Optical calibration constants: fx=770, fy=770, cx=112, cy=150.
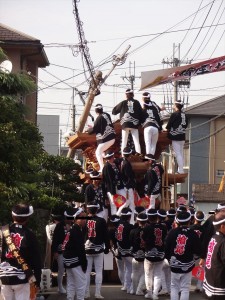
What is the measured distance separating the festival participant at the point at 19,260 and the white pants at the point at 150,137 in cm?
1080

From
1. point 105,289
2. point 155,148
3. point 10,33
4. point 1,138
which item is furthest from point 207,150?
point 1,138

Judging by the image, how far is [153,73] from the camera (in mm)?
22641

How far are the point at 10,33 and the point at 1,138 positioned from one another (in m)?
22.8

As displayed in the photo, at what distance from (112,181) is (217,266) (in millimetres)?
11023

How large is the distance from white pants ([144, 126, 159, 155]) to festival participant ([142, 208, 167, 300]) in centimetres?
508

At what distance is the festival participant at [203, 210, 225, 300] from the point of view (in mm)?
9828

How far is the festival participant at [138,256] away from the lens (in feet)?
56.6

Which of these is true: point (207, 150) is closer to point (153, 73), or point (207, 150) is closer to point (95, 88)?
point (95, 88)

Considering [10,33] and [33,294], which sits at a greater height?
[10,33]

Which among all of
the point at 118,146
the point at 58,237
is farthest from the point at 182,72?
the point at 58,237

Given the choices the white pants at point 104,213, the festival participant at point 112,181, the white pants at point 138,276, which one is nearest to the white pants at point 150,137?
the festival participant at point 112,181

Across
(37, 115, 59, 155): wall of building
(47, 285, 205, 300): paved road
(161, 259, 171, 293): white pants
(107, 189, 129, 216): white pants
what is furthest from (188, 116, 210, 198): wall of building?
(161, 259, 171, 293): white pants

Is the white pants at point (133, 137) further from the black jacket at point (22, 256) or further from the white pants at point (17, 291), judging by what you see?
the white pants at point (17, 291)

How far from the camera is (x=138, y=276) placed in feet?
59.4
